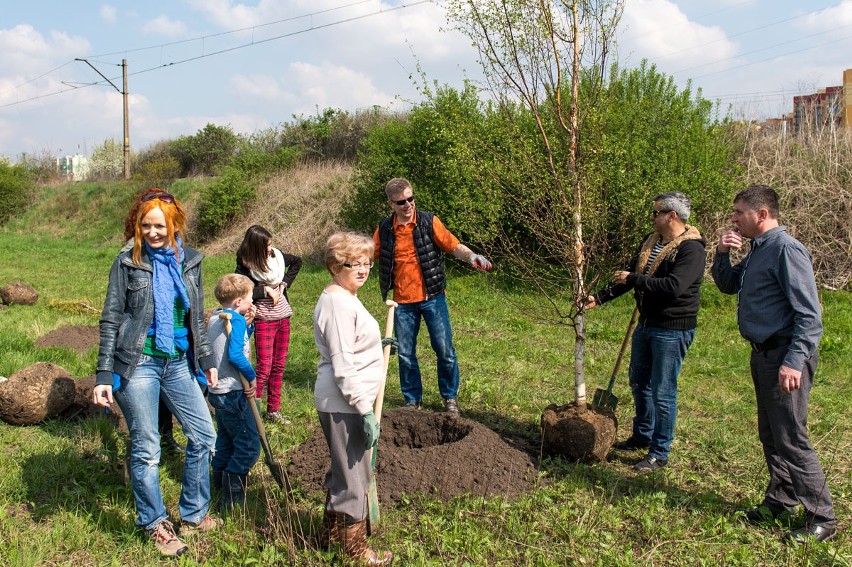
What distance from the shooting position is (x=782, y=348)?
12.8ft

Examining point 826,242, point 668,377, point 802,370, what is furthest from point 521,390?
point 826,242

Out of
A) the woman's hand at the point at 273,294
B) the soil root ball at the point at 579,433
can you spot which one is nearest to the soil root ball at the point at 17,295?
the woman's hand at the point at 273,294

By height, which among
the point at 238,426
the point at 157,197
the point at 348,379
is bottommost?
the point at 238,426

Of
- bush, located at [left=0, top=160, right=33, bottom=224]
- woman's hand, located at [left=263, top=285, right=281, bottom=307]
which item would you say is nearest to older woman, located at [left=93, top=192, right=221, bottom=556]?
woman's hand, located at [left=263, top=285, right=281, bottom=307]

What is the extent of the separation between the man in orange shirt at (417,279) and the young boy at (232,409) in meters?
1.96

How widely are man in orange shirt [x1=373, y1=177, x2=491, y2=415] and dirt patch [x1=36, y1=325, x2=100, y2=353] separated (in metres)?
4.29

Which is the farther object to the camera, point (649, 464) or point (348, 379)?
point (649, 464)

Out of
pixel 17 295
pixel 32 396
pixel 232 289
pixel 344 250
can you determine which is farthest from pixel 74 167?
pixel 344 250

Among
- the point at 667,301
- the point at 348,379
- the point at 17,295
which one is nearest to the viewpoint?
the point at 348,379

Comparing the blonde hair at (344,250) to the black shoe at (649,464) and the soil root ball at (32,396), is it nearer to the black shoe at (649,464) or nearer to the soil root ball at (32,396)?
the black shoe at (649,464)

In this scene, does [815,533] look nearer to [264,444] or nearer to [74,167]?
[264,444]

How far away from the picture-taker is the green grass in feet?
12.1

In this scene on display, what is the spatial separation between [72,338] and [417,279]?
16.5 ft

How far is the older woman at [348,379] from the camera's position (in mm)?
3207
